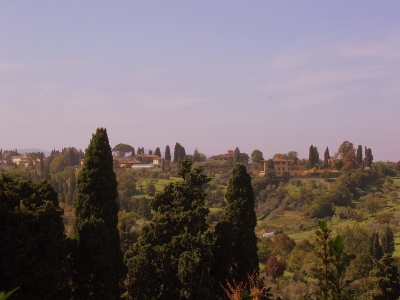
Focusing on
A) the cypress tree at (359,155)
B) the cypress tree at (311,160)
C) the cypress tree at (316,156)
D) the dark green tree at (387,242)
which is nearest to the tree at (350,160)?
the cypress tree at (359,155)

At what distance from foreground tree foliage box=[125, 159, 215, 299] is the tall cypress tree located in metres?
1.30

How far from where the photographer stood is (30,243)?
1238 centimetres

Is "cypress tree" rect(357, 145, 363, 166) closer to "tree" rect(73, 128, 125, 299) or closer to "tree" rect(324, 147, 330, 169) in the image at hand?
"tree" rect(324, 147, 330, 169)

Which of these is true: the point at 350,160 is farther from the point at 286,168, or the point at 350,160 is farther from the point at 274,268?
the point at 274,268

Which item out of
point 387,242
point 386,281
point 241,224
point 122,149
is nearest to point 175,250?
point 241,224

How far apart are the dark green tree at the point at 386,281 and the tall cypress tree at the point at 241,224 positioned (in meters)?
6.15

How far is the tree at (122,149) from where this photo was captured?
382 feet

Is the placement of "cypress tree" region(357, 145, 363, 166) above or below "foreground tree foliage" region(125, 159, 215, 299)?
above

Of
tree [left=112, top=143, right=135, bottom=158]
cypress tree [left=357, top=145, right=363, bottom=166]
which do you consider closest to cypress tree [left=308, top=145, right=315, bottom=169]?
cypress tree [left=357, top=145, right=363, bottom=166]

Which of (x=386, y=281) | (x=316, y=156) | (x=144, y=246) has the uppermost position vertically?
(x=316, y=156)

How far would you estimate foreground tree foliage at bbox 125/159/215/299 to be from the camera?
16.0 metres

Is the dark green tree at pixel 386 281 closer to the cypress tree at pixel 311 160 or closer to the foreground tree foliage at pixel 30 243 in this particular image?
the foreground tree foliage at pixel 30 243

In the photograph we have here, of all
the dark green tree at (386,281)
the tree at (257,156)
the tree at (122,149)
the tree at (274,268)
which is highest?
the tree at (122,149)

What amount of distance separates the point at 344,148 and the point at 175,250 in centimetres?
8105
